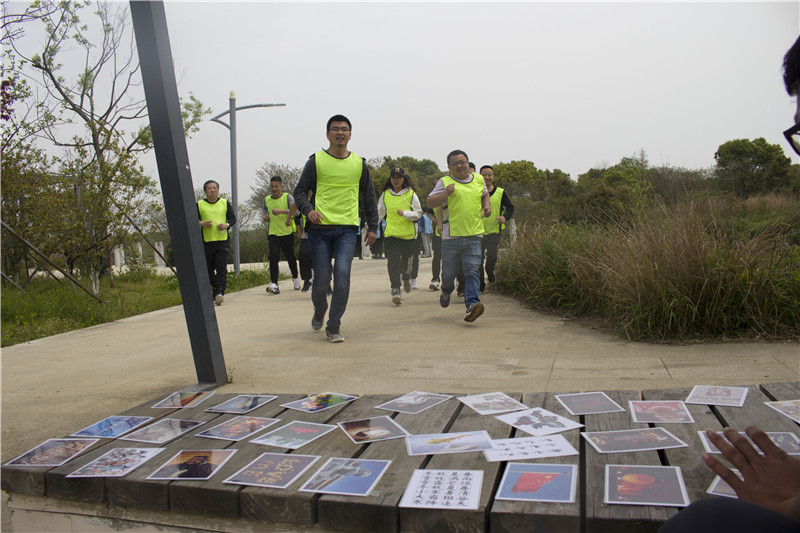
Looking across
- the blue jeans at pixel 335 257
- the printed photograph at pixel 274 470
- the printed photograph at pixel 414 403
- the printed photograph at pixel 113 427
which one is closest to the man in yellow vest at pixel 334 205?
the blue jeans at pixel 335 257

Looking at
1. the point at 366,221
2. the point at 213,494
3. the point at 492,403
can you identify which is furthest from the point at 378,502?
the point at 366,221

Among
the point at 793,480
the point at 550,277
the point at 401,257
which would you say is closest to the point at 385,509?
the point at 793,480

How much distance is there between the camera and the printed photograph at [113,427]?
2787mm

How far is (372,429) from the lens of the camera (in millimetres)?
2625

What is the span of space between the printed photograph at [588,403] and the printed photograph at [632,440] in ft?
0.90

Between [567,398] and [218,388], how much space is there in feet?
7.29

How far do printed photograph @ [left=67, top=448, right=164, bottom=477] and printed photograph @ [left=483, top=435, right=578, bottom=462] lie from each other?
130 cm

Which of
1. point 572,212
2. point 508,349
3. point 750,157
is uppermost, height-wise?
Result: point 750,157

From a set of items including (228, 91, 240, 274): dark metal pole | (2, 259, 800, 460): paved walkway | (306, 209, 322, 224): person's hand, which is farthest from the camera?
(228, 91, 240, 274): dark metal pole

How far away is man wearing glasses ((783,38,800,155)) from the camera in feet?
4.81

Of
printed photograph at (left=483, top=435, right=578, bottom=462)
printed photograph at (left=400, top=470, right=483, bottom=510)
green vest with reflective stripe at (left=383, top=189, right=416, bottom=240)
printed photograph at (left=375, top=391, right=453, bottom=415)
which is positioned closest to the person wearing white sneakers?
green vest with reflective stripe at (left=383, top=189, right=416, bottom=240)

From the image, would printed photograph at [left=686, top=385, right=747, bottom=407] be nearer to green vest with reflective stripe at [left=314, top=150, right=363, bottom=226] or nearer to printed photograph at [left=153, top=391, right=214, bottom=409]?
printed photograph at [left=153, top=391, right=214, bottom=409]

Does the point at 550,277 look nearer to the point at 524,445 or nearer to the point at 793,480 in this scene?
the point at 524,445

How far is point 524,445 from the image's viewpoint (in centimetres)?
232
